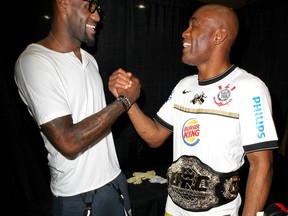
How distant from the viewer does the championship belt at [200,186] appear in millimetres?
1328

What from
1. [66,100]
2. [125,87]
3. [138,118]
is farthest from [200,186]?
[66,100]

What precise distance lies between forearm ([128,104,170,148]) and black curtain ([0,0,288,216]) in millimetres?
906

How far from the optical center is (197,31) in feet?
5.12

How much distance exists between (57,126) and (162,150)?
226 cm

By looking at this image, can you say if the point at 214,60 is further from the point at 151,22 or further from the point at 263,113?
the point at 151,22

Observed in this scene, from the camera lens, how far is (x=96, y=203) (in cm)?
143

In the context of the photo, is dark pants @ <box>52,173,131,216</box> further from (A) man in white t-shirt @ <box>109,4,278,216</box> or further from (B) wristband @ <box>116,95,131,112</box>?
(B) wristband @ <box>116,95,131,112</box>

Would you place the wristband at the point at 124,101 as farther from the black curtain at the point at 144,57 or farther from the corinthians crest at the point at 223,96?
the black curtain at the point at 144,57

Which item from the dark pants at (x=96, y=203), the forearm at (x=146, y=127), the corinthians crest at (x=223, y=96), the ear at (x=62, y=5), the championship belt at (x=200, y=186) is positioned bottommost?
the dark pants at (x=96, y=203)

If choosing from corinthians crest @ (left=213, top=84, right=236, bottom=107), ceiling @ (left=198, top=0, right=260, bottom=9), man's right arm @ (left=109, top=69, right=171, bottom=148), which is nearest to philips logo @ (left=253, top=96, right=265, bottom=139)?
corinthians crest @ (left=213, top=84, right=236, bottom=107)

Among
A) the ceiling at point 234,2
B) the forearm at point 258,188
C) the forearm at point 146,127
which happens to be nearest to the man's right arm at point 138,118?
the forearm at point 146,127

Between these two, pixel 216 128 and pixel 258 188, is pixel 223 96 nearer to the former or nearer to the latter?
pixel 216 128

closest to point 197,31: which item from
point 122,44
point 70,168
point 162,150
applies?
point 70,168

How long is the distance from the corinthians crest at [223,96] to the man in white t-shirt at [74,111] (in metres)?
0.52
